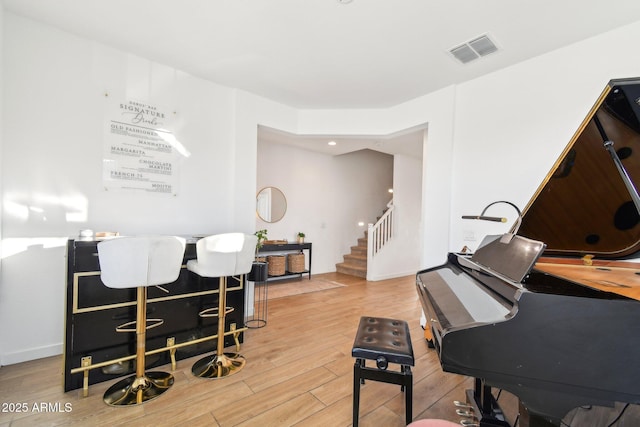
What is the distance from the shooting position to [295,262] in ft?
17.3

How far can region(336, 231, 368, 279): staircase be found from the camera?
19.1 ft

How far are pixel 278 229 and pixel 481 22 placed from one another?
4.35 meters

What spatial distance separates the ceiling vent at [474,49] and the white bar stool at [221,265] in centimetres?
251

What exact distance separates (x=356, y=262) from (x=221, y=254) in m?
4.34

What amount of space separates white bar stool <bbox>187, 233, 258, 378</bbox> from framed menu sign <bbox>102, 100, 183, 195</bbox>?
110 centimetres

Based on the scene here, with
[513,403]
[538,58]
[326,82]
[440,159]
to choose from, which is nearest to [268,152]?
[326,82]

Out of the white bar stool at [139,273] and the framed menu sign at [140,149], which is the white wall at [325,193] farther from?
the white bar stool at [139,273]

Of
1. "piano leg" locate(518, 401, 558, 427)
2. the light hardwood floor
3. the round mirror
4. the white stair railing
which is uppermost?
the round mirror

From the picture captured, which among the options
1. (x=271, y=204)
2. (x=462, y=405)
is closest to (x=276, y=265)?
(x=271, y=204)

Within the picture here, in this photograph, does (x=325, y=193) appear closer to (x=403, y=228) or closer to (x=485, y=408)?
(x=403, y=228)

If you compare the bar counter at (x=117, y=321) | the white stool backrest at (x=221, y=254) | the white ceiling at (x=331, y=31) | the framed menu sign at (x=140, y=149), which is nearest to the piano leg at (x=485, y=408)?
the white stool backrest at (x=221, y=254)

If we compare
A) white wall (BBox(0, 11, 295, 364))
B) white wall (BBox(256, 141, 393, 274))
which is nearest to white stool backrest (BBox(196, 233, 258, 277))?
white wall (BBox(0, 11, 295, 364))

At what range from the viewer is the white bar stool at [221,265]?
6.99 ft

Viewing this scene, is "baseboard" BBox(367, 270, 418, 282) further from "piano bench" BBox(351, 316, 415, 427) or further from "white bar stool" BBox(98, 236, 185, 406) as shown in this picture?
"white bar stool" BBox(98, 236, 185, 406)
